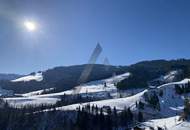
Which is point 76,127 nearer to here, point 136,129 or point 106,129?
point 106,129

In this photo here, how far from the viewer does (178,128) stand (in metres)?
126

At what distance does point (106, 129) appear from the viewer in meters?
200

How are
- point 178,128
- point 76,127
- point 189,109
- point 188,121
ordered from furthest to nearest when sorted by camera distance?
point 76,127, point 189,109, point 188,121, point 178,128

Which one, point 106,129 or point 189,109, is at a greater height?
point 189,109

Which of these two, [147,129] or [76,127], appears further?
[76,127]

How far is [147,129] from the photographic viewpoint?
15388cm

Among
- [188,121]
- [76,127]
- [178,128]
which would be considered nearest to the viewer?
[178,128]

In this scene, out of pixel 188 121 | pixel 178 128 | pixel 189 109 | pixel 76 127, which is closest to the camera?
pixel 178 128

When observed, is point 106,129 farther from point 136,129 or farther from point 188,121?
point 188,121

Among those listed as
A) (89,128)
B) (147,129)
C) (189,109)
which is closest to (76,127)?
(89,128)

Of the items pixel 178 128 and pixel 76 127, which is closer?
pixel 178 128

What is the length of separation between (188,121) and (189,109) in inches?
422

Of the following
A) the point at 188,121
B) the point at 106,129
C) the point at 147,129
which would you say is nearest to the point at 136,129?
A: the point at 147,129

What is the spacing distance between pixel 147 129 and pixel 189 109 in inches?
882
